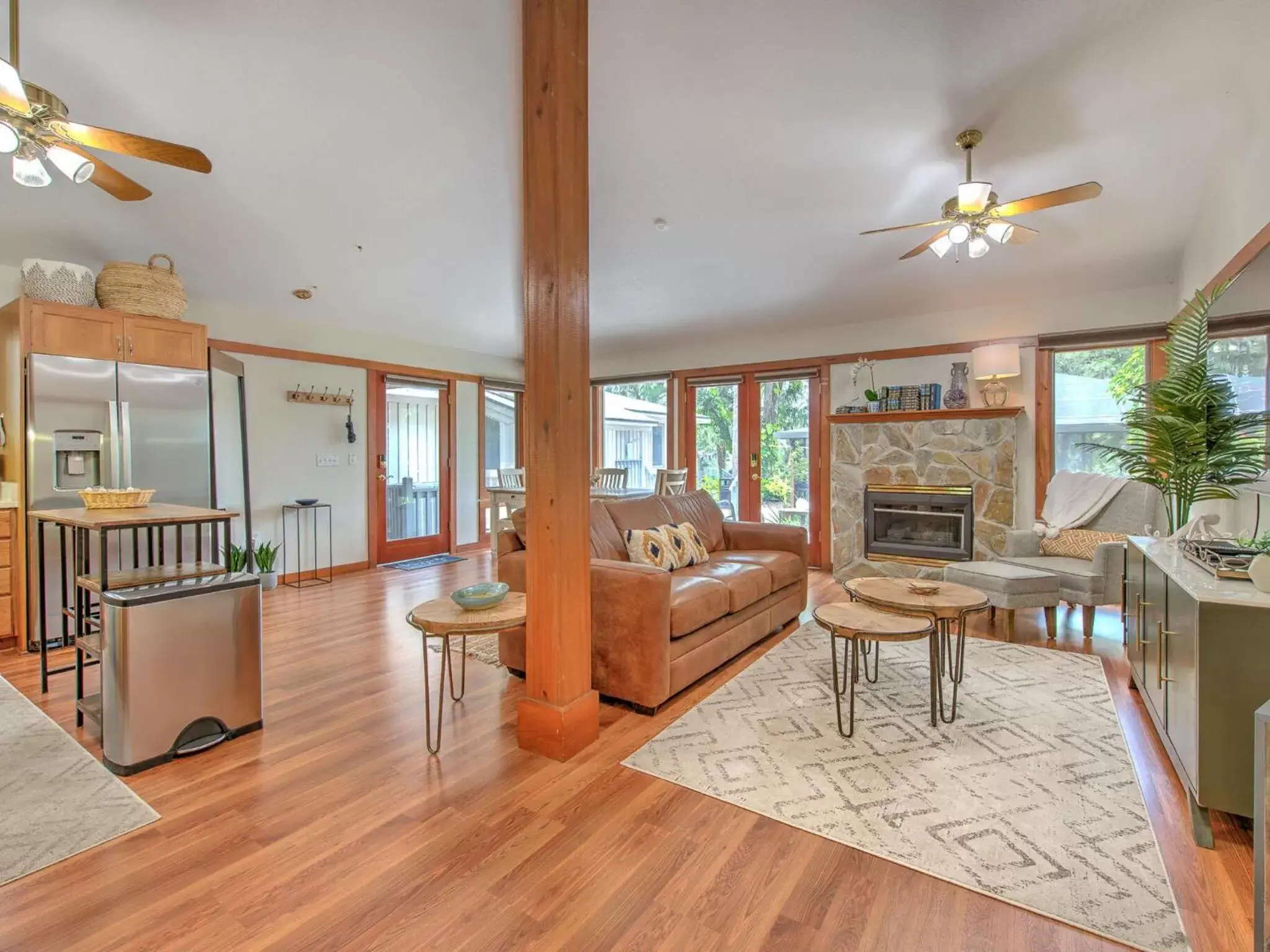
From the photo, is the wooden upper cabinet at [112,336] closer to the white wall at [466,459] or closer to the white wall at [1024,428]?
the white wall at [466,459]

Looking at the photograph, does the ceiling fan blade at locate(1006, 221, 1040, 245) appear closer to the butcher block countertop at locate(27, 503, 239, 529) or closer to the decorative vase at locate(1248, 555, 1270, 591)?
the decorative vase at locate(1248, 555, 1270, 591)

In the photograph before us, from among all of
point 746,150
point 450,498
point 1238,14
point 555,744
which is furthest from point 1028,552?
point 450,498

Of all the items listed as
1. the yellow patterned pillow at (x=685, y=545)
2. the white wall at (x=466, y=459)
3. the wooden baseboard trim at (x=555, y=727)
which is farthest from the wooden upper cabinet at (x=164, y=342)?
the wooden baseboard trim at (x=555, y=727)

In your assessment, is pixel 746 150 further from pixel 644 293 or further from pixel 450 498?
pixel 450 498

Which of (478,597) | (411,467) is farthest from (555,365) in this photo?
(411,467)

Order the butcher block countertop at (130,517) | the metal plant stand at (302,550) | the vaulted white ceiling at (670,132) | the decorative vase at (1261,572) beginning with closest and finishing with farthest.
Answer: the decorative vase at (1261,572) → the butcher block countertop at (130,517) → the vaulted white ceiling at (670,132) → the metal plant stand at (302,550)

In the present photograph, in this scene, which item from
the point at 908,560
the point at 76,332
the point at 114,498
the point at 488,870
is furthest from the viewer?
the point at 908,560

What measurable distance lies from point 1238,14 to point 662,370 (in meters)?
5.17

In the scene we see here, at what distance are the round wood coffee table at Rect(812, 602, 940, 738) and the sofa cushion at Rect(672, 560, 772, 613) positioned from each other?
586mm

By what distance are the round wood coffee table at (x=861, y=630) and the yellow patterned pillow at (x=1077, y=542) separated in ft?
7.70

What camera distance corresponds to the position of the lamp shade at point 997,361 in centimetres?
485

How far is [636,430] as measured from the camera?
7.68 meters

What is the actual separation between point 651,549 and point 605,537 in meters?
0.26

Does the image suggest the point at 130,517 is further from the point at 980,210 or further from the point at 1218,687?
the point at 980,210
